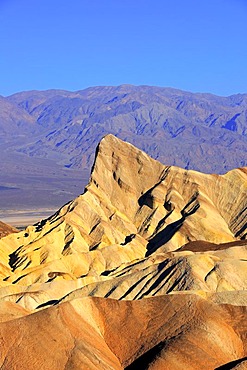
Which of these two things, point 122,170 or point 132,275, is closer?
point 132,275

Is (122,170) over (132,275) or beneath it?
over

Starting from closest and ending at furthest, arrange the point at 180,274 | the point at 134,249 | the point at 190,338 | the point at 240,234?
the point at 190,338
the point at 180,274
the point at 134,249
the point at 240,234

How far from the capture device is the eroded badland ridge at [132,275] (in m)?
41.6

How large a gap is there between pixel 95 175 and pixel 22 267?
28.1m

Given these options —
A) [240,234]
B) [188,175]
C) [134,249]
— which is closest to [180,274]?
[134,249]

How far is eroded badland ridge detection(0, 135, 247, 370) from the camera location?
41594 mm

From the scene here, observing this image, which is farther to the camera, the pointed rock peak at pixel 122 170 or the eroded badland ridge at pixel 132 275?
the pointed rock peak at pixel 122 170

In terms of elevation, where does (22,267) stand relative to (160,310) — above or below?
below

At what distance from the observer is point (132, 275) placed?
63500 millimetres

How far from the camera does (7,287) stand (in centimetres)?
6575

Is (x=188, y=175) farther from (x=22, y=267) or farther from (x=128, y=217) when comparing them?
(x=22, y=267)

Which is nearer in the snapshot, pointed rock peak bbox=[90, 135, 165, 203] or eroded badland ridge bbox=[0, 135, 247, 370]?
eroded badland ridge bbox=[0, 135, 247, 370]

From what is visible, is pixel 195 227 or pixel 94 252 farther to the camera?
pixel 195 227

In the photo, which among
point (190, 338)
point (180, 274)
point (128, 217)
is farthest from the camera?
point (128, 217)
